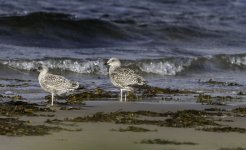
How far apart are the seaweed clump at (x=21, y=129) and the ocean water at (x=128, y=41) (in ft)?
11.2

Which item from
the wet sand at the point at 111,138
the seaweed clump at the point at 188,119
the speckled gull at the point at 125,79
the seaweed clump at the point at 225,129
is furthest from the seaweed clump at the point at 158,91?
the seaweed clump at the point at 225,129

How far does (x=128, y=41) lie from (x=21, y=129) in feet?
48.2

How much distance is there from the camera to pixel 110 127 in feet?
33.7

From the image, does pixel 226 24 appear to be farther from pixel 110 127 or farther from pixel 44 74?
pixel 110 127

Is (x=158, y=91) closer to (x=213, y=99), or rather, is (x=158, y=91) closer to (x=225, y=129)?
(x=213, y=99)

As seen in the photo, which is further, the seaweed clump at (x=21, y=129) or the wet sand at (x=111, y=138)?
the seaweed clump at (x=21, y=129)

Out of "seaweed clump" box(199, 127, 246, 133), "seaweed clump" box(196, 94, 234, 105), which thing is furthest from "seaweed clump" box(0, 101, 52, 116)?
"seaweed clump" box(196, 94, 234, 105)

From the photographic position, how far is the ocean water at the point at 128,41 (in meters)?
17.9

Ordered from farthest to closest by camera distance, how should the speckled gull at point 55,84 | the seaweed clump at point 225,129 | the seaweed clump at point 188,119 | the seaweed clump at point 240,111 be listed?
the speckled gull at point 55,84, the seaweed clump at point 240,111, the seaweed clump at point 188,119, the seaweed clump at point 225,129

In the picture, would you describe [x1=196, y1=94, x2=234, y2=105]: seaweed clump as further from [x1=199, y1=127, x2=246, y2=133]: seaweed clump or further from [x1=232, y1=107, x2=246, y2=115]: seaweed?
[x1=199, y1=127, x2=246, y2=133]: seaweed clump

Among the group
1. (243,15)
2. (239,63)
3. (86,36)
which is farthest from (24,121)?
(243,15)

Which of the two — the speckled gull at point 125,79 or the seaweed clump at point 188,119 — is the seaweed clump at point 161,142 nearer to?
the seaweed clump at point 188,119

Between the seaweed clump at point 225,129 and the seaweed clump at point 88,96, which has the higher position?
the seaweed clump at point 88,96

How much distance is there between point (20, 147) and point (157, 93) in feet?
19.4
